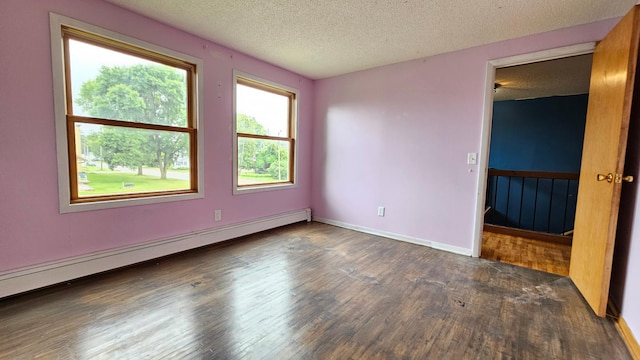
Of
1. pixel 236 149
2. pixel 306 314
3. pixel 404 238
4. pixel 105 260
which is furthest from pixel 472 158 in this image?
pixel 105 260

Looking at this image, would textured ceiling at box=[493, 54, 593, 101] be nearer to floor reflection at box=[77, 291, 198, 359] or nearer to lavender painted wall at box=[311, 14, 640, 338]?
lavender painted wall at box=[311, 14, 640, 338]

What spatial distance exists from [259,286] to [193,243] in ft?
4.18

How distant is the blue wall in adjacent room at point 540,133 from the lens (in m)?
5.02

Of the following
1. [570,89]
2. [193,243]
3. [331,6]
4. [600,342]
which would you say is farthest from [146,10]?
[570,89]

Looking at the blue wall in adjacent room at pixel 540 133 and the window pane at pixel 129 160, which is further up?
the blue wall in adjacent room at pixel 540 133

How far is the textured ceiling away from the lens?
11.3 ft

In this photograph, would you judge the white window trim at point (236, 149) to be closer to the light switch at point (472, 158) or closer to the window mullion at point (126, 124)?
the window mullion at point (126, 124)

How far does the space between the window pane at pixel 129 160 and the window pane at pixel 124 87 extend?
147 millimetres

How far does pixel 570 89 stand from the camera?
182 inches

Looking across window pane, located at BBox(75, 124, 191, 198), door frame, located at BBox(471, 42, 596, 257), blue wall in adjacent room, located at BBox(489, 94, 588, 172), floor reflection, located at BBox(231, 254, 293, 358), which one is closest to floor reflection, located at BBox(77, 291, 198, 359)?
floor reflection, located at BBox(231, 254, 293, 358)

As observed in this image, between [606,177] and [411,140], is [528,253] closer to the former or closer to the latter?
[606,177]

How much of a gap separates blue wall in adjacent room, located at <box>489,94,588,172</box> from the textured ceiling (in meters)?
0.24

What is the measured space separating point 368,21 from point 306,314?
102 inches

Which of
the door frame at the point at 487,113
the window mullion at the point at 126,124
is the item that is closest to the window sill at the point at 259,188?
the window mullion at the point at 126,124
